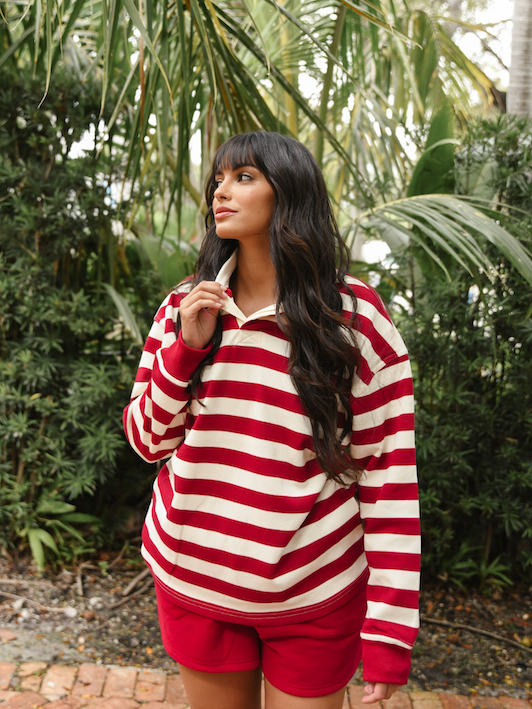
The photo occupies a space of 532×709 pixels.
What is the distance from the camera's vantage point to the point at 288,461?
1.25m

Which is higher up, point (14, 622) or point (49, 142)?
point (49, 142)

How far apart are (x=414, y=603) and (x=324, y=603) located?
0.17m

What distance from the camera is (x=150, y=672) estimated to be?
98.0 inches

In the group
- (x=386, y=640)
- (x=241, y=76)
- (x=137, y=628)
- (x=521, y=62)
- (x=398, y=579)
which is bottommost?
(x=137, y=628)

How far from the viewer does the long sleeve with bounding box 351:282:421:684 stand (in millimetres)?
1233

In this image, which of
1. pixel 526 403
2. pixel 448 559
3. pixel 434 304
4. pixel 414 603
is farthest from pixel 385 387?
pixel 448 559

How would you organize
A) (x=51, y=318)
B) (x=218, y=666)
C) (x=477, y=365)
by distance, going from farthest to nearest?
(x=51, y=318) < (x=477, y=365) < (x=218, y=666)

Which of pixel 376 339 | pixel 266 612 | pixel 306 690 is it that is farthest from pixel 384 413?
pixel 306 690

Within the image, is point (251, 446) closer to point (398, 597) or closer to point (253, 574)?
point (253, 574)

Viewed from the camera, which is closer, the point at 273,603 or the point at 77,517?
the point at 273,603

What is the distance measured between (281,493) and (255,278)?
1.50 ft

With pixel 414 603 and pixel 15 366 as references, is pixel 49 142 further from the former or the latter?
pixel 414 603

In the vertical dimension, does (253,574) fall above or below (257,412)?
below

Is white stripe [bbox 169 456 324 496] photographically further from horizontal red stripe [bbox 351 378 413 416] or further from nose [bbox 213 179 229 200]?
nose [bbox 213 179 229 200]
